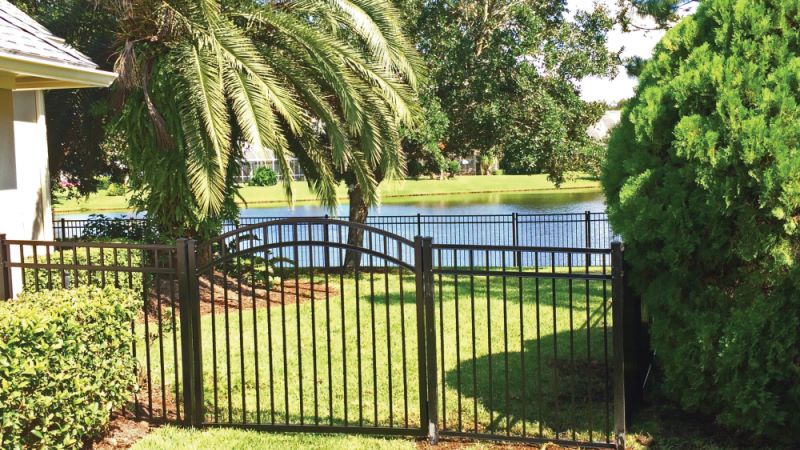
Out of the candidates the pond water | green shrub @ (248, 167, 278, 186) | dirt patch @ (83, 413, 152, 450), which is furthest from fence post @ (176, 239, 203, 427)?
green shrub @ (248, 167, 278, 186)

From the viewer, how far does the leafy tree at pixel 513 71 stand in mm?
16391

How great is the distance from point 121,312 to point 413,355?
3.45m

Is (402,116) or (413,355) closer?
(413,355)

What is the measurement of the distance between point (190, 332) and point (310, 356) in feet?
8.87

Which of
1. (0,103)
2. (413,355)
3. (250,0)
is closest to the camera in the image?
(413,355)

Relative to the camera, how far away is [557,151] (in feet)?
54.0

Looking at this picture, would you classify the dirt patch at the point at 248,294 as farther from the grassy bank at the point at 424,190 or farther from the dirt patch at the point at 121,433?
the grassy bank at the point at 424,190

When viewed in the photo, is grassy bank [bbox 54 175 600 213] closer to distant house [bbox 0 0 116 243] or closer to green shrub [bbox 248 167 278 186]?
green shrub [bbox 248 167 278 186]

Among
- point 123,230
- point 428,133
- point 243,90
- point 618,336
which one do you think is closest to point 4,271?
point 243,90

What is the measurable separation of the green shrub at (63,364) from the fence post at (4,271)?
0.87 m

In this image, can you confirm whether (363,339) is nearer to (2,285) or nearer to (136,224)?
(2,285)

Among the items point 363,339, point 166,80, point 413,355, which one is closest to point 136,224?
point 166,80

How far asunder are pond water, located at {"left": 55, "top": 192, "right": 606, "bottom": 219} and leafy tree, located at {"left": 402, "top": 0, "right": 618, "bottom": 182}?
54.8 ft

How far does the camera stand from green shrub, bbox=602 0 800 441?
4.60 meters
